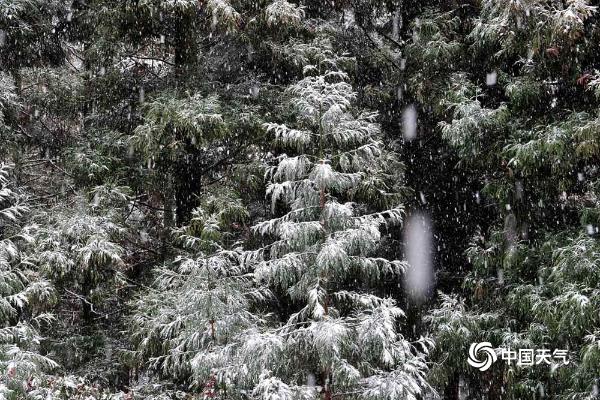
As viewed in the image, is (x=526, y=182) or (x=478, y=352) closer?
(x=478, y=352)

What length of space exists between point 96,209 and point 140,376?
2563mm

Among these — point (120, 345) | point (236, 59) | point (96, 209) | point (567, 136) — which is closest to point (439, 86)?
point (567, 136)

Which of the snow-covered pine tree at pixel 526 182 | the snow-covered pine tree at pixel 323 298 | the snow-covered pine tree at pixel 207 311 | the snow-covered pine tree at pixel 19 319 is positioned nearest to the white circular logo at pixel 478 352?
the snow-covered pine tree at pixel 526 182

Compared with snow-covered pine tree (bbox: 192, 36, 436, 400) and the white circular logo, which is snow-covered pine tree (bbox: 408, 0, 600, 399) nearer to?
the white circular logo

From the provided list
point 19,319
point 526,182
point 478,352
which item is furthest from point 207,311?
point 526,182

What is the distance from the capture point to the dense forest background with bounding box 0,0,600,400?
566cm

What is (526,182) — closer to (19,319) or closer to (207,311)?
(207,311)

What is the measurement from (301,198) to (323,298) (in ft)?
3.20

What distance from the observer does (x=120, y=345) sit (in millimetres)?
8836

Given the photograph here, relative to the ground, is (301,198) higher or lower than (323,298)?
higher

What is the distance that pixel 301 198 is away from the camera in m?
5.74

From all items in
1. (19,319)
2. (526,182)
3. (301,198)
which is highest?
(526,182)

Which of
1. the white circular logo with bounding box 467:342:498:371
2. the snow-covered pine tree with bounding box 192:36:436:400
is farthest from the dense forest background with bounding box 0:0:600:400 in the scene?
the white circular logo with bounding box 467:342:498:371

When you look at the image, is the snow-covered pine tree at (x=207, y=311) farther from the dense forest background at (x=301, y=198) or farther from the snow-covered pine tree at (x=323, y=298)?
the snow-covered pine tree at (x=323, y=298)
